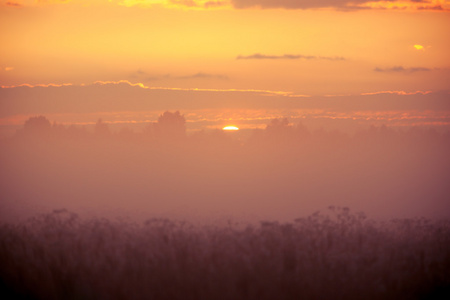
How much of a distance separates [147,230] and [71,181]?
45.7 metres

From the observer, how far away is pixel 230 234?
36.1 ft

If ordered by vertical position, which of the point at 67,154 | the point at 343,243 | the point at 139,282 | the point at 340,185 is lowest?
the point at 139,282

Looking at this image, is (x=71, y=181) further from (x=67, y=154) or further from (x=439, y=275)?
(x=439, y=275)

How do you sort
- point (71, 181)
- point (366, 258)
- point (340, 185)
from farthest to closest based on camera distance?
point (71, 181) < point (340, 185) < point (366, 258)

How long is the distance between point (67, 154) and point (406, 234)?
78.3 m

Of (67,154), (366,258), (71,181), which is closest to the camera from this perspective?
(366,258)

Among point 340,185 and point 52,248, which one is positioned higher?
point 340,185

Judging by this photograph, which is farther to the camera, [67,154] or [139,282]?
[67,154]

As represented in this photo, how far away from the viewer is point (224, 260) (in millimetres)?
10195

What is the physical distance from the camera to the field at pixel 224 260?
974 centimetres

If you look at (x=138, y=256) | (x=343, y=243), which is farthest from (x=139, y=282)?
(x=343, y=243)

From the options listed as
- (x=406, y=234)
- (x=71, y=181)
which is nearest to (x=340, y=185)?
(x=71, y=181)

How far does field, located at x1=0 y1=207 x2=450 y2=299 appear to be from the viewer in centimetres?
974

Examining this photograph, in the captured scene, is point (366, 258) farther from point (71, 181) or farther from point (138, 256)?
point (71, 181)
